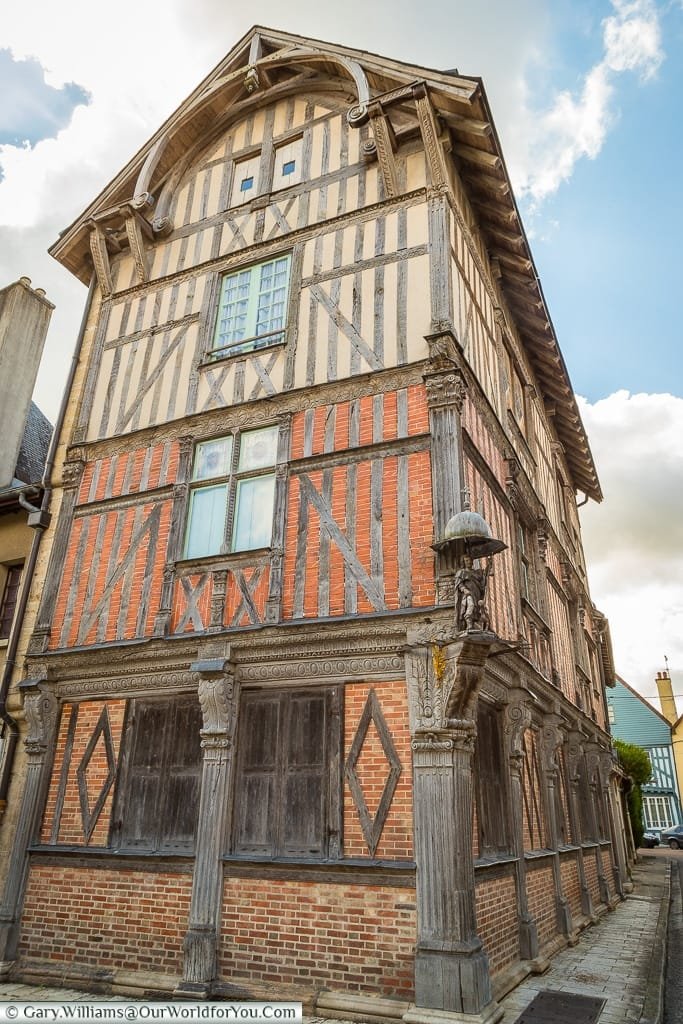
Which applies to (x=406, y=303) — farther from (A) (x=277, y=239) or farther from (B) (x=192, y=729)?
(B) (x=192, y=729)

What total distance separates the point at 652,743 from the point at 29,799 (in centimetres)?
4678

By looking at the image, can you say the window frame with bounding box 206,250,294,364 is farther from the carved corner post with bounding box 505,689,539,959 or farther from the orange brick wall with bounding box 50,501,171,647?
the carved corner post with bounding box 505,689,539,959

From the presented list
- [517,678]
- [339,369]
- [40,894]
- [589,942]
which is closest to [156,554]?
[339,369]

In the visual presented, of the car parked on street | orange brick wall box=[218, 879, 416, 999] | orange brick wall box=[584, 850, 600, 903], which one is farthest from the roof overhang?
the car parked on street

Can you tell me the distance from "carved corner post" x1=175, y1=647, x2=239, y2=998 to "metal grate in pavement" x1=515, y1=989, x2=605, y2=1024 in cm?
306

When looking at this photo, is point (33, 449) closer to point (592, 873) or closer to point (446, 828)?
point (446, 828)

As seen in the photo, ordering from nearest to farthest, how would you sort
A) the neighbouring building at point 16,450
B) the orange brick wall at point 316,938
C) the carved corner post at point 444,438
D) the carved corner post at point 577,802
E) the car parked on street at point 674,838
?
1. the orange brick wall at point 316,938
2. the carved corner post at point 444,438
3. the neighbouring building at point 16,450
4. the carved corner post at point 577,802
5. the car parked on street at point 674,838

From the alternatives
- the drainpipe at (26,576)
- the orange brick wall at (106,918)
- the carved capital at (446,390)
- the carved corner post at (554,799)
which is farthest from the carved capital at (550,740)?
the drainpipe at (26,576)

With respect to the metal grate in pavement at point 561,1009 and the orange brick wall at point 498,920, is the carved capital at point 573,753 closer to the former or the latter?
the orange brick wall at point 498,920

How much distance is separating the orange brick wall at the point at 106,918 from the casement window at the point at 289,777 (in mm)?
1028

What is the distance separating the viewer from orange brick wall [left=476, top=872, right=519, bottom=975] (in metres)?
6.96

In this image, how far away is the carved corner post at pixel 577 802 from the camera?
39.4ft

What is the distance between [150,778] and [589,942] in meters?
6.97

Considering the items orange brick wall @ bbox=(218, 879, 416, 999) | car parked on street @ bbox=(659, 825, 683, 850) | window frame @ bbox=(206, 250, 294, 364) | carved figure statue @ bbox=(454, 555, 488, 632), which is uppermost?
window frame @ bbox=(206, 250, 294, 364)
